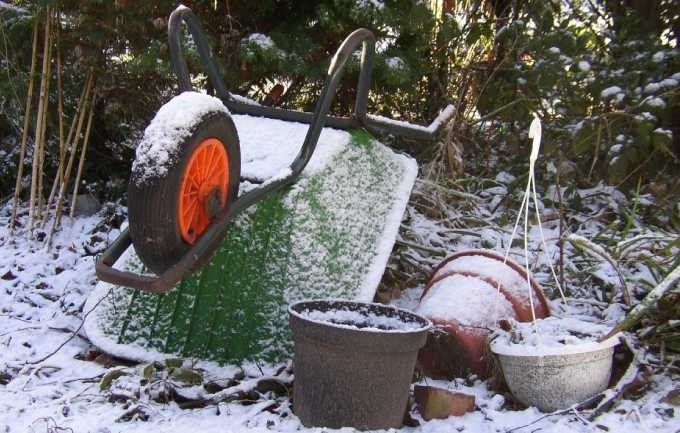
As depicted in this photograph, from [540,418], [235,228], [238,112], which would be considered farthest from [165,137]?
[540,418]

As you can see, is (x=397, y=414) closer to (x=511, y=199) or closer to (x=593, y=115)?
(x=511, y=199)

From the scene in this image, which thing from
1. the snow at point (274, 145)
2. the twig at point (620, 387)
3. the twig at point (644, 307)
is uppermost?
the snow at point (274, 145)

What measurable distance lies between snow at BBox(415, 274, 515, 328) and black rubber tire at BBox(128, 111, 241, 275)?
2.47ft

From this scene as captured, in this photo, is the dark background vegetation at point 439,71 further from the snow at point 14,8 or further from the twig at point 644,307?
the twig at point 644,307

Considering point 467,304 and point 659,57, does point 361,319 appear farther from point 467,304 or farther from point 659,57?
point 659,57

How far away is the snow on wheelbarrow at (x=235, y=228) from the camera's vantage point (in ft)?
4.41

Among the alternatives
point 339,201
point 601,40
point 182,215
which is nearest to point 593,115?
point 601,40

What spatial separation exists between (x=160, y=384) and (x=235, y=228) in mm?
443

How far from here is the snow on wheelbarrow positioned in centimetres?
134

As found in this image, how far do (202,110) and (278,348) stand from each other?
2.12 feet

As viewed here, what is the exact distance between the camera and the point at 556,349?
4.93 ft

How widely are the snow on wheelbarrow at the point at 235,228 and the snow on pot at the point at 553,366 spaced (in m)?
0.44

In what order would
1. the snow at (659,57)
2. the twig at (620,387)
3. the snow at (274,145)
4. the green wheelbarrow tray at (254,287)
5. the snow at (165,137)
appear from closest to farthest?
the snow at (165,137) < the twig at (620,387) < the green wheelbarrow tray at (254,287) < the snow at (274,145) < the snow at (659,57)

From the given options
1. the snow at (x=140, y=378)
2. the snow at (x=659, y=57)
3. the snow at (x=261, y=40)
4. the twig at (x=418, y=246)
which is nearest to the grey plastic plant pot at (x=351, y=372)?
the snow at (x=140, y=378)
